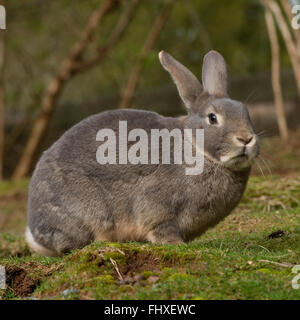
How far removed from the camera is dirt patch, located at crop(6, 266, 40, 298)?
502 centimetres

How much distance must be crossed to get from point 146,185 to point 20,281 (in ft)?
5.22

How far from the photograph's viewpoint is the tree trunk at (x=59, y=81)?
46.2 ft

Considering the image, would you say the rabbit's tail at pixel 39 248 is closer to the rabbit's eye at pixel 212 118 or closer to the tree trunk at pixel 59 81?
the rabbit's eye at pixel 212 118

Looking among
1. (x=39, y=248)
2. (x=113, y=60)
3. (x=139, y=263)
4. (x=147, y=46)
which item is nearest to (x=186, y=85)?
(x=139, y=263)

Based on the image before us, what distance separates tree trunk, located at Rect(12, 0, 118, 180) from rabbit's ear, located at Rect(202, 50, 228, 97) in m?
7.89

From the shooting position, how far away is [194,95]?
6.36 metres

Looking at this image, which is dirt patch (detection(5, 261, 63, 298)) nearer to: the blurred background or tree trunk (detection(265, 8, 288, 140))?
tree trunk (detection(265, 8, 288, 140))

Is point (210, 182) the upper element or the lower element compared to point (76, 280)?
upper

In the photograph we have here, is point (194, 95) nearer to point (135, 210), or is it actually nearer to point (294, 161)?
point (135, 210)

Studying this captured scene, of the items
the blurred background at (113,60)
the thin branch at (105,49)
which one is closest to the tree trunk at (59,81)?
the blurred background at (113,60)

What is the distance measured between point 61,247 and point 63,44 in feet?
37.8

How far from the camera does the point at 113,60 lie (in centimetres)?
1588
